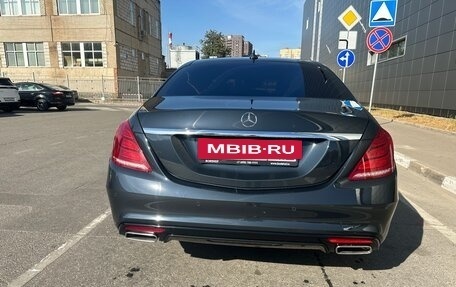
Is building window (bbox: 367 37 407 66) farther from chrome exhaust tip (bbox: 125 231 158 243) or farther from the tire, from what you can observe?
chrome exhaust tip (bbox: 125 231 158 243)

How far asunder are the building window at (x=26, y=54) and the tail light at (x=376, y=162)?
36864mm

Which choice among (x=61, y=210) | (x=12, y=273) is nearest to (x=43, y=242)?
(x=12, y=273)

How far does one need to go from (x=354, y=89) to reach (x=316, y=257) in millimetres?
27704

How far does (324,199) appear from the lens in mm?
2312

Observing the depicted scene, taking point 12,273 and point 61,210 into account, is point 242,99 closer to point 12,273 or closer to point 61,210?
point 12,273

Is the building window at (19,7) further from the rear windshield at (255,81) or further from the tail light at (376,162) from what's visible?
the tail light at (376,162)

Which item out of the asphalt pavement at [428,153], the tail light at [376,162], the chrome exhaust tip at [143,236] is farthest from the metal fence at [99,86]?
the tail light at [376,162]

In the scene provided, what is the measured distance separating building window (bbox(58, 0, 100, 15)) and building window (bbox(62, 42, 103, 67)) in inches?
107

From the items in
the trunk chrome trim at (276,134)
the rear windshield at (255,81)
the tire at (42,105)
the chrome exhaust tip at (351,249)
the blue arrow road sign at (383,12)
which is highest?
the blue arrow road sign at (383,12)

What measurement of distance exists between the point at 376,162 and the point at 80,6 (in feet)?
116

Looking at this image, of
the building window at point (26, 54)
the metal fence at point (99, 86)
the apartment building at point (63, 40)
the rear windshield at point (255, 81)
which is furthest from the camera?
the building window at point (26, 54)

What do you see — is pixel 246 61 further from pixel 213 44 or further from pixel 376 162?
pixel 213 44

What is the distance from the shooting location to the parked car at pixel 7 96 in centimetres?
1703

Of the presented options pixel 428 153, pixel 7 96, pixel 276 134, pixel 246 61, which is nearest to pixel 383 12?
pixel 428 153
